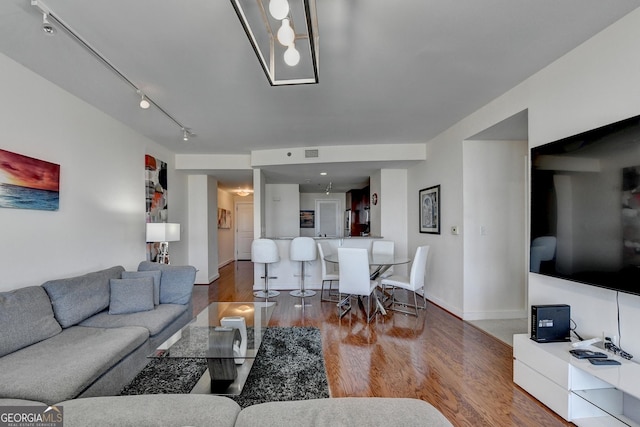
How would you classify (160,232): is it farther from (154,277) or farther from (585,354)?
(585,354)

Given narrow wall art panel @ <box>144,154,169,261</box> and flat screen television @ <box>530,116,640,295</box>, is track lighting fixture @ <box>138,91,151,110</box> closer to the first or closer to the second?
narrow wall art panel @ <box>144,154,169,261</box>

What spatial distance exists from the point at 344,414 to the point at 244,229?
9.40m

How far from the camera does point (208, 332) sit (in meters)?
2.33

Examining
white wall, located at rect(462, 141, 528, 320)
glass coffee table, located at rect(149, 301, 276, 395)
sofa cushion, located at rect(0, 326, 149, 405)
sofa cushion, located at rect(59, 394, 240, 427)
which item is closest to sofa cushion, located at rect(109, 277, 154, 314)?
sofa cushion, located at rect(0, 326, 149, 405)

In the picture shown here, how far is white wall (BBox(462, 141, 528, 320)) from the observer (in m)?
3.51

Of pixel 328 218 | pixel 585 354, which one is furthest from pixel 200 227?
pixel 585 354

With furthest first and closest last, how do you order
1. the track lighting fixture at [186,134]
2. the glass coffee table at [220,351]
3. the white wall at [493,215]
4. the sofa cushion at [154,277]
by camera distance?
the track lighting fixture at [186,134]
the white wall at [493,215]
the sofa cushion at [154,277]
the glass coffee table at [220,351]

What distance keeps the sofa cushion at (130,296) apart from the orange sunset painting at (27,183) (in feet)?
3.00

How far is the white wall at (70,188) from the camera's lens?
226 centimetres

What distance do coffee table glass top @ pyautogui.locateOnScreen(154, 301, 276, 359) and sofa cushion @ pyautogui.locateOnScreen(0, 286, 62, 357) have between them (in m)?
0.83

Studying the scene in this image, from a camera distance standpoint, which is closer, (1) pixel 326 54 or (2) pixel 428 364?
(1) pixel 326 54

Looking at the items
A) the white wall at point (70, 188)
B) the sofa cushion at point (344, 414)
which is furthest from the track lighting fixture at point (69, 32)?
the sofa cushion at point (344, 414)

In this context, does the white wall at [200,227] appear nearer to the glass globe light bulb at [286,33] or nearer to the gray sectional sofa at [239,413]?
the glass globe light bulb at [286,33]

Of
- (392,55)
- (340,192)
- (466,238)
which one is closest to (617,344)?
(466,238)
